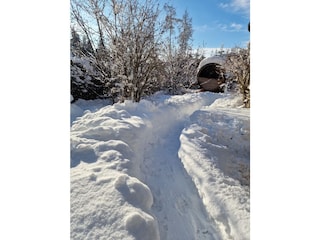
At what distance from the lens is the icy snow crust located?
104cm

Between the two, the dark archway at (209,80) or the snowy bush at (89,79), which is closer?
the snowy bush at (89,79)

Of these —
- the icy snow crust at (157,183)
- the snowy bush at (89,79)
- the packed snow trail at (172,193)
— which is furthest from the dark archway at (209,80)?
the icy snow crust at (157,183)

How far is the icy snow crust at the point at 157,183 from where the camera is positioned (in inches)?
40.9

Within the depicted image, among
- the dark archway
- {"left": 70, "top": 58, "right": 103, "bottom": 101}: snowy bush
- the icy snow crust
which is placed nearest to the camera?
the icy snow crust

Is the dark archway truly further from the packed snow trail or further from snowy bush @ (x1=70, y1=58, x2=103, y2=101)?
the packed snow trail

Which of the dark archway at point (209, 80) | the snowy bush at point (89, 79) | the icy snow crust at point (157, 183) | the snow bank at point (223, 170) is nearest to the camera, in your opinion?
the icy snow crust at point (157, 183)

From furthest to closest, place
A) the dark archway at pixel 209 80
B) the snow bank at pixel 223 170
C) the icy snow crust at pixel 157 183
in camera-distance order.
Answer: the dark archway at pixel 209 80 < the snow bank at pixel 223 170 < the icy snow crust at pixel 157 183

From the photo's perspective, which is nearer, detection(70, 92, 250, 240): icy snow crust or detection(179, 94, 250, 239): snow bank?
detection(70, 92, 250, 240): icy snow crust

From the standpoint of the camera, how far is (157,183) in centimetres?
171

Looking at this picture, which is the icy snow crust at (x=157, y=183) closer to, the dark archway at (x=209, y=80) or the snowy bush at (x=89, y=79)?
the snowy bush at (x=89, y=79)

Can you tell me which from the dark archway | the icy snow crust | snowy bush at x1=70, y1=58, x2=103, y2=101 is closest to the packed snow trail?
the icy snow crust
